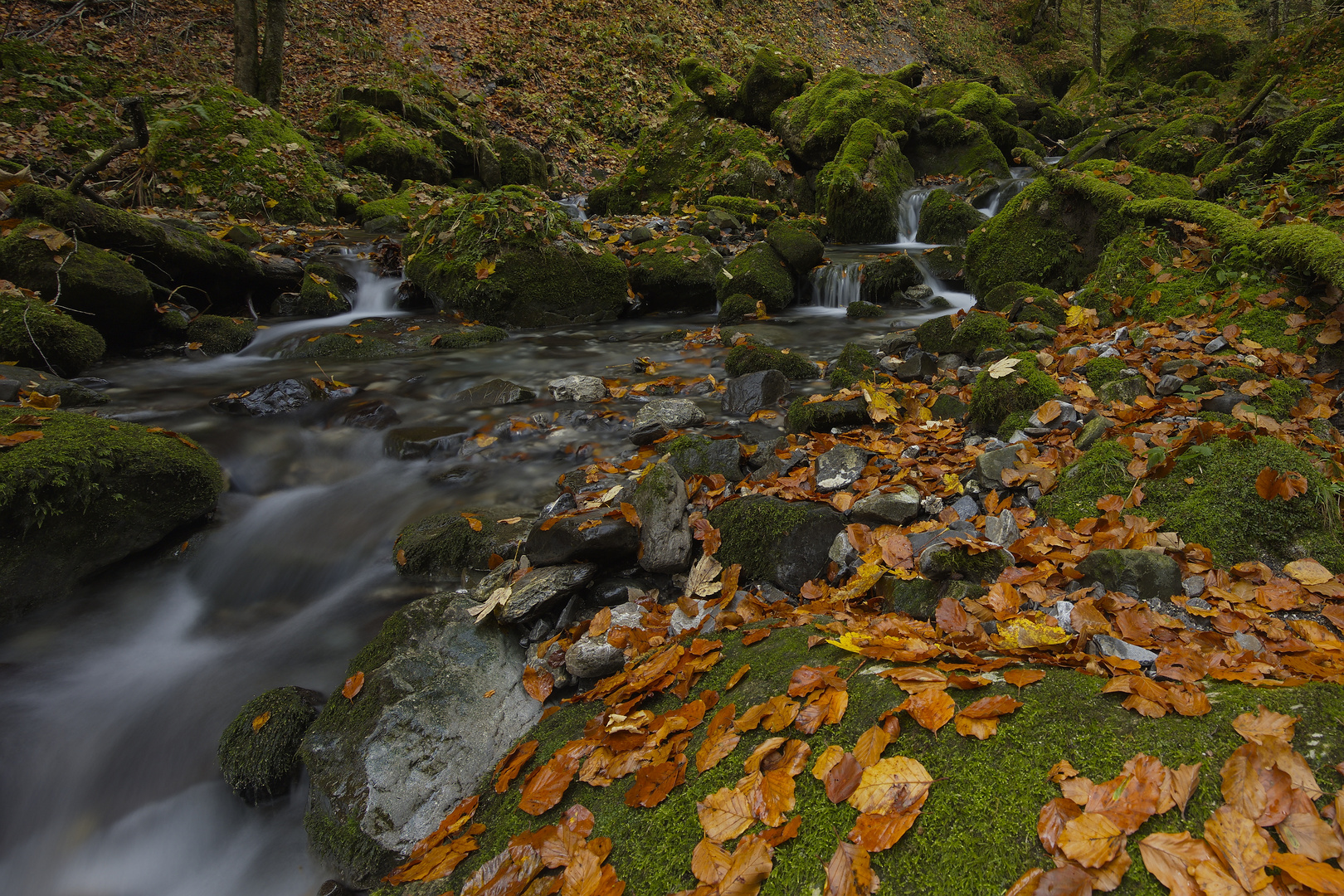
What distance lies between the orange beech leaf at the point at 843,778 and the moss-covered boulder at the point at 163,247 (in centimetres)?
981

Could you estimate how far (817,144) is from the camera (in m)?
14.5

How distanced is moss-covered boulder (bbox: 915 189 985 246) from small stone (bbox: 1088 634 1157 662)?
11841mm

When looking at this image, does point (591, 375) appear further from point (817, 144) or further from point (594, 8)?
point (594, 8)

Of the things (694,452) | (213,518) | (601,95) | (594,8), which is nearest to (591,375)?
(694,452)

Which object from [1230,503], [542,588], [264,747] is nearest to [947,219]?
[1230,503]

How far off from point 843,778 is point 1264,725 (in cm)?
94

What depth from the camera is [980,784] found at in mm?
1445

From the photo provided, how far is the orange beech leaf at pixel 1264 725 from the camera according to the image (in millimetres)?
1343

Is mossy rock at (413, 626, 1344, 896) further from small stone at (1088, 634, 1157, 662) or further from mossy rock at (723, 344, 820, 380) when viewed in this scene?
mossy rock at (723, 344, 820, 380)

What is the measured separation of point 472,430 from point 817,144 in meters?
12.4

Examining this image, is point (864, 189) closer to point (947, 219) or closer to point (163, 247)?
point (947, 219)

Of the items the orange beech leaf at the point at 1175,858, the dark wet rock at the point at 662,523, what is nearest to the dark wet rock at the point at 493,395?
the dark wet rock at the point at 662,523

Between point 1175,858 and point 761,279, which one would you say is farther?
point 761,279

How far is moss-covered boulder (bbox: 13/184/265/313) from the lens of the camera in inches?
276
